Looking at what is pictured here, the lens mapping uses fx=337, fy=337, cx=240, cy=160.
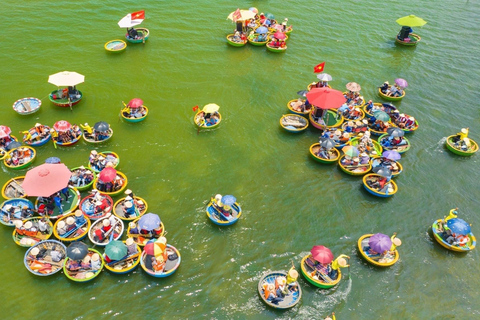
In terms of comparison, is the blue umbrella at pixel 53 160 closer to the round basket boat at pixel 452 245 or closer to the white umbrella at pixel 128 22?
the white umbrella at pixel 128 22

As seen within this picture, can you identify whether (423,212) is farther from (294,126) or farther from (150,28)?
(150,28)

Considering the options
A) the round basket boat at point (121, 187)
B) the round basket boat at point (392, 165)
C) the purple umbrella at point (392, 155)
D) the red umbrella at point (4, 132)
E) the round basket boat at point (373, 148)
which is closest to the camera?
the round basket boat at point (121, 187)

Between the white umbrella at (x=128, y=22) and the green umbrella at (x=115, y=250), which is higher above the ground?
the white umbrella at (x=128, y=22)

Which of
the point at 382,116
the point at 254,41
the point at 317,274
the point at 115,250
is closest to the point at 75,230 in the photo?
the point at 115,250

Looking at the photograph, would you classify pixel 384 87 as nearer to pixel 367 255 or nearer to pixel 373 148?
pixel 373 148

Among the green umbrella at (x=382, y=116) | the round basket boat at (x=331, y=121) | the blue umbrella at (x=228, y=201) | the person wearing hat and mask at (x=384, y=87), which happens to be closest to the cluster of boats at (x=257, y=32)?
the person wearing hat and mask at (x=384, y=87)

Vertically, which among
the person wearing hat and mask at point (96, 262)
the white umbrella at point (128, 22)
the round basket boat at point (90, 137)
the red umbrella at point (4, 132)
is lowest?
the person wearing hat and mask at point (96, 262)

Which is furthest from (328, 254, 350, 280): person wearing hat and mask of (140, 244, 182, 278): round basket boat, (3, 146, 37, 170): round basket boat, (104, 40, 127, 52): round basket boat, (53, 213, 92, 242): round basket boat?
(104, 40, 127, 52): round basket boat
